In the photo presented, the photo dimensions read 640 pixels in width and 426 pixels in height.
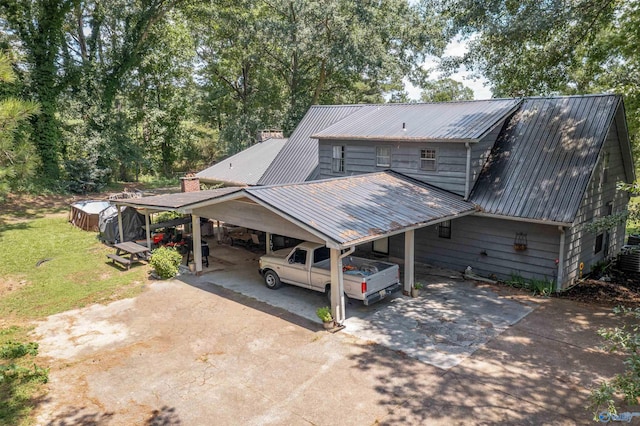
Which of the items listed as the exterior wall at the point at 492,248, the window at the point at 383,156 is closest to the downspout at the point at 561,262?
the exterior wall at the point at 492,248

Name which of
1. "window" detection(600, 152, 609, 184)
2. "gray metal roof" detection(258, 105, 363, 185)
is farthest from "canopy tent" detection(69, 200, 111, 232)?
"window" detection(600, 152, 609, 184)

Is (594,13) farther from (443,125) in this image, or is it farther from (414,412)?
(414,412)

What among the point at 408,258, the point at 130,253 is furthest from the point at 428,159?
the point at 130,253

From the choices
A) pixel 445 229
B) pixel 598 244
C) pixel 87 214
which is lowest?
pixel 598 244

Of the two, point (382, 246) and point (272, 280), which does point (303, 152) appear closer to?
point (382, 246)

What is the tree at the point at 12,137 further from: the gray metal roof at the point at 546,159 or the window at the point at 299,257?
the gray metal roof at the point at 546,159

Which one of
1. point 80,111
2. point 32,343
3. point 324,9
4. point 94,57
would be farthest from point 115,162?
point 32,343
